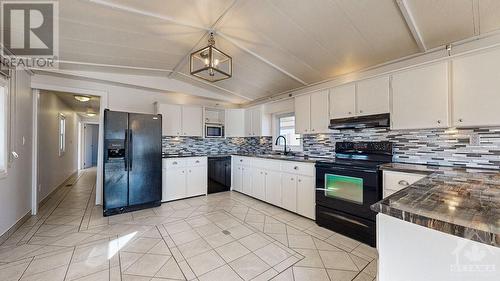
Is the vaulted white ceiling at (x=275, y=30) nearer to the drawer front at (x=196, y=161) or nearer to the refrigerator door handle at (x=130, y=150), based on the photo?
the refrigerator door handle at (x=130, y=150)

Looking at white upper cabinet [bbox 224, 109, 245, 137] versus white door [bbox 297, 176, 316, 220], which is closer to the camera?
white door [bbox 297, 176, 316, 220]

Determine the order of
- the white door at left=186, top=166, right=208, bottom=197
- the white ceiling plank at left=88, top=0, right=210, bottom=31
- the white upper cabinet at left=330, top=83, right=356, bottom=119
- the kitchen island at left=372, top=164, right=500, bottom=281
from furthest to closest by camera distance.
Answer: the white door at left=186, top=166, right=208, bottom=197 < the white upper cabinet at left=330, top=83, right=356, bottom=119 < the white ceiling plank at left=88, top=0, right=210, bottom=31 < the kitchen island at left=372, top=164, right=500, bottom=281

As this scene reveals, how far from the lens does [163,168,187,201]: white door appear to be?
3996mm

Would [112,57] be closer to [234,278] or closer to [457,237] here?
[234,278]

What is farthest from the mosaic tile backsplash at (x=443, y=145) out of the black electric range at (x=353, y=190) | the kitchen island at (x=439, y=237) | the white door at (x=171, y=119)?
the white door at (x=171, y=119)

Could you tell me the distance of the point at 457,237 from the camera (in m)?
0.75

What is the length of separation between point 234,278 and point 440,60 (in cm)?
302

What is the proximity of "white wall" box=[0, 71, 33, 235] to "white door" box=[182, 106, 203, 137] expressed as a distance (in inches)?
93.4

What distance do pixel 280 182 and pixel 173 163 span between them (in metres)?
2.12

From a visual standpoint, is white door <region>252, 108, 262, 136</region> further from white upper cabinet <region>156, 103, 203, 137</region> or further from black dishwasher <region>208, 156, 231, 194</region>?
Answer: white upper cabinet <region>156, 103, 203, 137</region>

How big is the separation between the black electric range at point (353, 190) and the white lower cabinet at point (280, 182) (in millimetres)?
212

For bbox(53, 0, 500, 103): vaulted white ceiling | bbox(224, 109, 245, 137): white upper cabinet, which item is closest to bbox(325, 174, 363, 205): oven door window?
bbox(53, 0, 500, 103): vaulted white ceiling

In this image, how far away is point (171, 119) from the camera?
14.4 feet

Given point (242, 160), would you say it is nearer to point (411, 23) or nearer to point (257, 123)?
point (257, 123)
